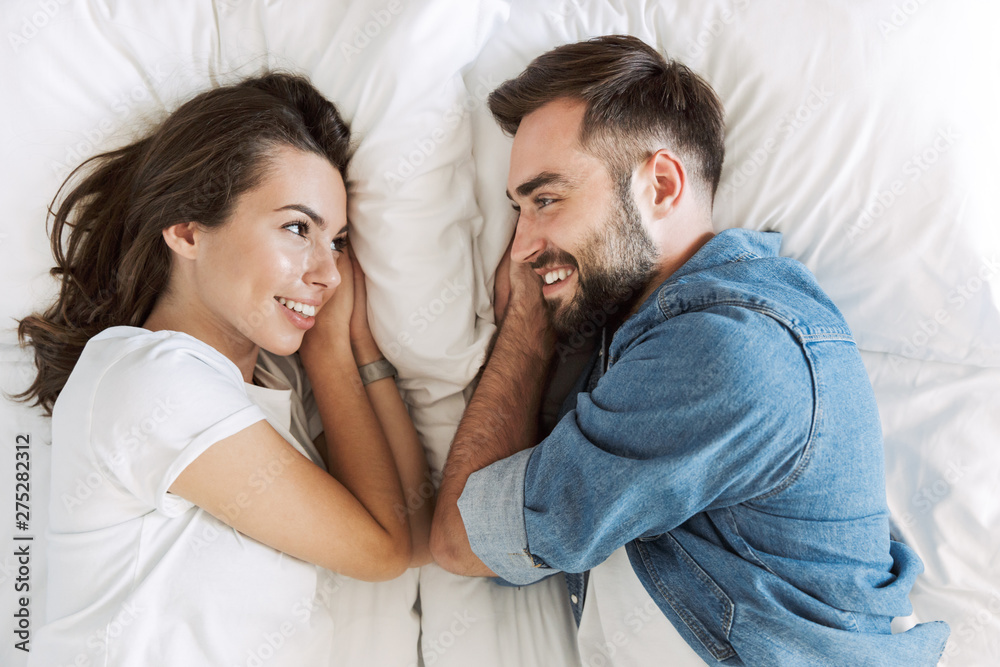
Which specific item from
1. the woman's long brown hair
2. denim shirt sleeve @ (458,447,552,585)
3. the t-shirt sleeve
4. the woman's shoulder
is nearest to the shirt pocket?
denim shirt sleeve @ (458,447,552,585)

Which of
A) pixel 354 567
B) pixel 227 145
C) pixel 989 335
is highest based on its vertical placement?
pixel 227 145

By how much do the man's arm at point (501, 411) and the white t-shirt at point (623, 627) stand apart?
24 centimetres

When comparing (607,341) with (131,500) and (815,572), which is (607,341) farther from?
(131,500)

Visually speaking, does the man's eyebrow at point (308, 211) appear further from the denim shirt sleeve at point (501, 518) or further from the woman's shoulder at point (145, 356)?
the denim shirt sleeve at point (501, 518)

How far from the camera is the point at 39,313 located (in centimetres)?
159

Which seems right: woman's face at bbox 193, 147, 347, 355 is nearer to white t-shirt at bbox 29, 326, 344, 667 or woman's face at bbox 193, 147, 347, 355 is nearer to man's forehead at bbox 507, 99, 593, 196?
white t-shirt at bbox 29, 326, 344, 667

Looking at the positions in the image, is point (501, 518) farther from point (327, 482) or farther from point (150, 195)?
point (150, 195)

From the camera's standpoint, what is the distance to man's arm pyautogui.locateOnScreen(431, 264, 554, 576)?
1399mm

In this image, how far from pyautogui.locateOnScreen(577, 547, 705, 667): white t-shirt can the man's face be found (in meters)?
0.57

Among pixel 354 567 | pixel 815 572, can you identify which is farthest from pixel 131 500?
pixel 815 572

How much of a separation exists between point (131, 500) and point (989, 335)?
183 cm

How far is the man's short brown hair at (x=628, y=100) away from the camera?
1408 mm

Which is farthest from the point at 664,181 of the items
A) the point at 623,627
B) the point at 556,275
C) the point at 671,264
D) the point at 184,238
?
the point at 184,238

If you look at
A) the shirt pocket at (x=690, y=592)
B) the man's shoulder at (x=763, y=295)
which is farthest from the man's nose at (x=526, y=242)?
the shirt pocket at (x=690, y=592)
